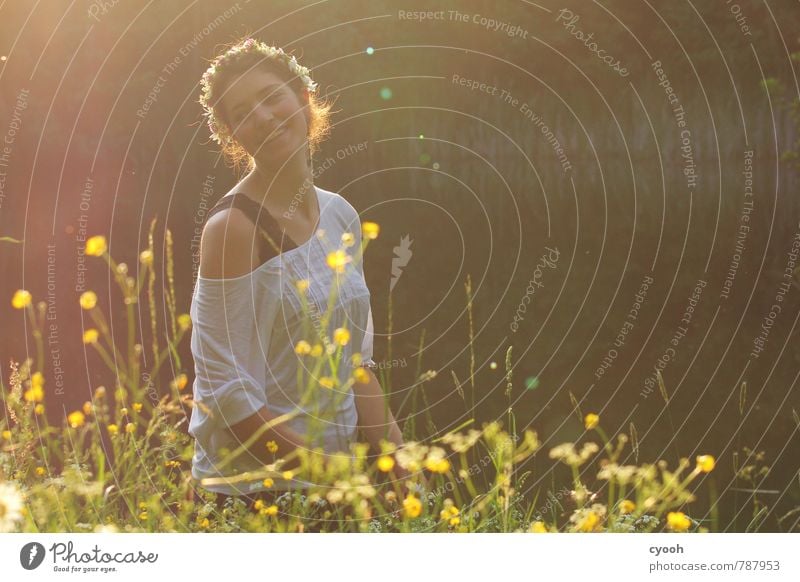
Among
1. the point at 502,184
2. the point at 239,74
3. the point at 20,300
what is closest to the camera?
the point at 239,74

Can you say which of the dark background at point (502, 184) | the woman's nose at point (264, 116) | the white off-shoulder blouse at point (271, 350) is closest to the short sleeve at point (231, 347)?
the white off-shoulder blouse at point (271, 350)

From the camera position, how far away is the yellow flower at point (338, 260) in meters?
2.21

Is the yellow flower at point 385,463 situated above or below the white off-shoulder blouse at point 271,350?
below

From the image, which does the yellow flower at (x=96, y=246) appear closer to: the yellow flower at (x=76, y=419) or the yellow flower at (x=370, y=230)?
the yellow flower at (x=76, y=419)

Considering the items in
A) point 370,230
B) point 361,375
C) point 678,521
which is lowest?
point 678,521

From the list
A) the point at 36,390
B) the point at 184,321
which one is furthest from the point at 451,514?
the point at 36,390

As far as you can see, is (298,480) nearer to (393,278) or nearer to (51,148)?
(393,278)

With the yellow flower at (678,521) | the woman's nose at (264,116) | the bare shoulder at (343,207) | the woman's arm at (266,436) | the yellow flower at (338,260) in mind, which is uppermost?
the woman's nose at (264,116)

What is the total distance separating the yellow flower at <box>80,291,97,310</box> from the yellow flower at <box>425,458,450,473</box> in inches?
36.7

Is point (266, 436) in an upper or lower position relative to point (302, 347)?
lower

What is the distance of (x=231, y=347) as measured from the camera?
212 cm

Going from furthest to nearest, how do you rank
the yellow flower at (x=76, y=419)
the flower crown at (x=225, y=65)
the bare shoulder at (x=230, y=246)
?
the yellow flower at (x=76, y=419), the flower crown at (x=225, y=65), the bare shoulder at (x=230, y=246)

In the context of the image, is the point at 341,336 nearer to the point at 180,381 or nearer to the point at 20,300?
the point at 180,381

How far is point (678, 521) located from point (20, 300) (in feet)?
5.55
